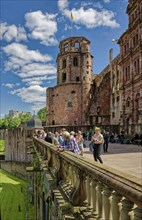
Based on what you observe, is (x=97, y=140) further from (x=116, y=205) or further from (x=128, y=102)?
(x=128, y=102)

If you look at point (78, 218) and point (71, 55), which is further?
point (71, 55)

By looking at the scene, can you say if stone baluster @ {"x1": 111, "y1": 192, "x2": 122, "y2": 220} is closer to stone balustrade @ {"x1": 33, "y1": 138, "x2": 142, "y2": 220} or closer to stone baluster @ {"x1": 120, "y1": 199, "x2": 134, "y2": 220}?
stone balustrade @ {"x1": 33, "y1": 138, "x2": 142, "y2": 220}

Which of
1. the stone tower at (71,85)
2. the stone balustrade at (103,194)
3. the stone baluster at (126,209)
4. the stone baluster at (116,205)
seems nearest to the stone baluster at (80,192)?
the stone balustrade at (103,194)

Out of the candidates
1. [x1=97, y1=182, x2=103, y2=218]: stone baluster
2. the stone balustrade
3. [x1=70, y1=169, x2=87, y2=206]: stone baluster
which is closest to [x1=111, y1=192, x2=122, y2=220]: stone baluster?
the stone balustrade

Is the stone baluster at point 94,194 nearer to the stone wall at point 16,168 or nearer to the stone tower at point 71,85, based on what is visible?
the stone wall at point 16,168

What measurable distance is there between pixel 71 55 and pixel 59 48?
17.9ft

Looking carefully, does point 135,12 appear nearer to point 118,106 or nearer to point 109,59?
point 118,106

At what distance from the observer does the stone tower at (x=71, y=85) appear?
2333 inches

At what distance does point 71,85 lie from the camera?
198 ft

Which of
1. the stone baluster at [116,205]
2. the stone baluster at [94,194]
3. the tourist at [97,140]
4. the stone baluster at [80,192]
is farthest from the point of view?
the tourist at [97,140]

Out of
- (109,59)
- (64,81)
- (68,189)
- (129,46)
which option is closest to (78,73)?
(64,81)

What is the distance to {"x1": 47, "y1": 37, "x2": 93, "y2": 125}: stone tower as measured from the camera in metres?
59.2

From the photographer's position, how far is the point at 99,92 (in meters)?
56.2

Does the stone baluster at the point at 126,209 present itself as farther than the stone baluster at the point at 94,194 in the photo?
No
